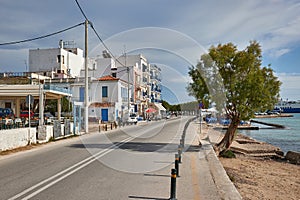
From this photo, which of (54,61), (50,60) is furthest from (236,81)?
(50,60)

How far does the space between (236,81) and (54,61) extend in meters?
52.3

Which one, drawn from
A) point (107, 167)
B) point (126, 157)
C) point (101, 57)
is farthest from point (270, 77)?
point (101, 57)

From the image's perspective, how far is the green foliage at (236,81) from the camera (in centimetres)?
1455

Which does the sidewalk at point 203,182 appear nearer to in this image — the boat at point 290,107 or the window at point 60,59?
the window at point 60,59

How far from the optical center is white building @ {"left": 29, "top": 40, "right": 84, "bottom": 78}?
60.4m

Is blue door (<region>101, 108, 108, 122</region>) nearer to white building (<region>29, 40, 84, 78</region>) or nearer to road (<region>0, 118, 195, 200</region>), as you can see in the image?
white building (<region>29, 40, 84, 78</region>)

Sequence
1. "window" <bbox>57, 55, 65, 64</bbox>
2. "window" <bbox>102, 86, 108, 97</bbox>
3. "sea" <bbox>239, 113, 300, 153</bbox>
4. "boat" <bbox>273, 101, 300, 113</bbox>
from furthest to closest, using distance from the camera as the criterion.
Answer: "boat" <bbox>273, 101, 300, 113</bbox>, "window" <bbox>57, 55, 65, 64</bbox>, "window" <bbox>102, 86, 108, 97</bbox>, "sea" <bbox>239, 113, 300, 153</bbox>

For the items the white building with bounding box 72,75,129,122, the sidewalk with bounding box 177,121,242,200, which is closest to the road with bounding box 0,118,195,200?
the sidewalk with bounding box 177,121,242,200

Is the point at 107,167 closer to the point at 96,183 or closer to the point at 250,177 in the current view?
the point at 96,183

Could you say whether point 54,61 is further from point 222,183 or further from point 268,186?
point 222,183

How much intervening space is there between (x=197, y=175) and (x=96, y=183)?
122 inches

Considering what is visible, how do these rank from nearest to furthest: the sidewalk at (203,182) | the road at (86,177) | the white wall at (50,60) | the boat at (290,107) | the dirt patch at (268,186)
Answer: the road at (86,177) → the sidewalk at (203,182) → the dirt patch at (268,186) → the white wall at (50,60) → the boat at (290,107)

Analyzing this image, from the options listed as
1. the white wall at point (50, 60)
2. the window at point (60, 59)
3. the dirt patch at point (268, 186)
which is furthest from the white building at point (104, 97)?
the dirt patch at point (268, 186)

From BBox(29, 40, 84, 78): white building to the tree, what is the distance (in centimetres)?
4658
